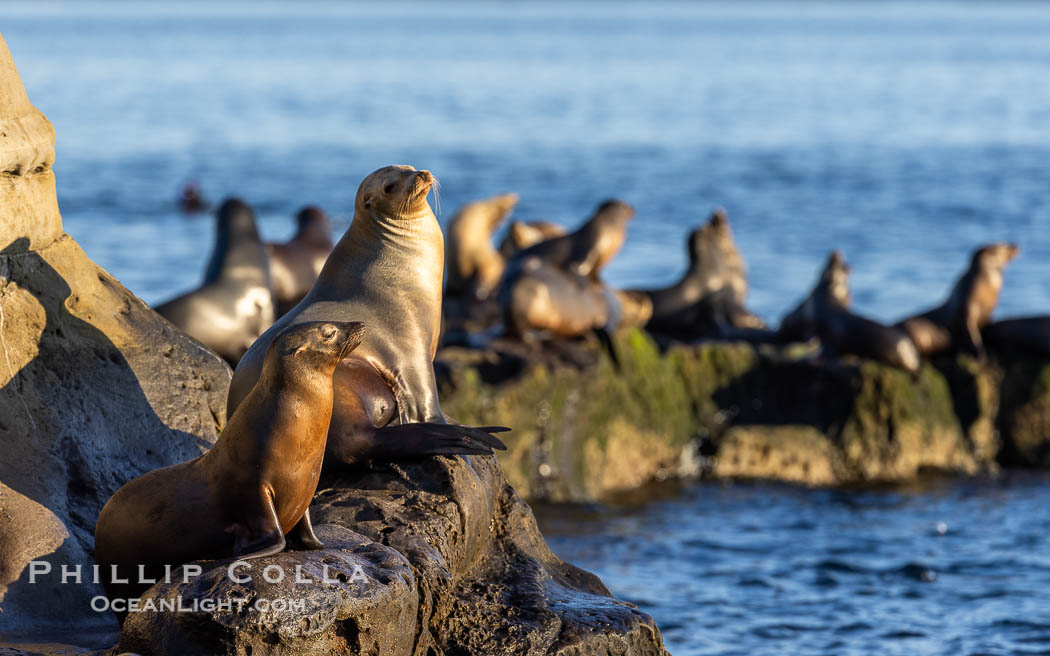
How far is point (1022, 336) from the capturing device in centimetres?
1258

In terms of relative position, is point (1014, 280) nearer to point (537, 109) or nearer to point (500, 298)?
point (500, 298)

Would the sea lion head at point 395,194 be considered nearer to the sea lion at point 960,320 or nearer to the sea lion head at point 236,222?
the sea lion head at point 236,222

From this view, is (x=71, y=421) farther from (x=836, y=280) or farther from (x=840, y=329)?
(x=836, y=280)

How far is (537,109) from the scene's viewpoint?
186ft

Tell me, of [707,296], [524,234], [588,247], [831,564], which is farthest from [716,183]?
[831,564]

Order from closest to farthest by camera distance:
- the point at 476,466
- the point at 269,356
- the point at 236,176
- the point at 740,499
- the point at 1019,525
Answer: the point at 269,356 → the point at 476,466 → the point at 1019,525 → the point at 740,499 → the point at 236,176

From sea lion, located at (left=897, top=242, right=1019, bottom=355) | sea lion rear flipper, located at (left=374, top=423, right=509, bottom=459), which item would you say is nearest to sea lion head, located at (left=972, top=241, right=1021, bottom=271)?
sea lion, located at (left=897, top=242, right=1019, bottom=355)

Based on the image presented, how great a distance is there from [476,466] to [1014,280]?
18.8 meters

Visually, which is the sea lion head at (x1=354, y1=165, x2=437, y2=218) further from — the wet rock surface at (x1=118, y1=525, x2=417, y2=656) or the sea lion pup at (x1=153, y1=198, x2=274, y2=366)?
the sea lion pup at (x1=153, y1=198, x2=274, y2=366)

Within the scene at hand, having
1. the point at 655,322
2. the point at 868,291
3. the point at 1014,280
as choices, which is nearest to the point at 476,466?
the point at 655,322

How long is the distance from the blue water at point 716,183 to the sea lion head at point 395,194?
118 inches

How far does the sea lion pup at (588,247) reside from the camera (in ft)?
41.6

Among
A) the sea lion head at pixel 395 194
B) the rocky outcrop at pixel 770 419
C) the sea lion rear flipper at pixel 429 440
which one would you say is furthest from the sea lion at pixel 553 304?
the sea lion rear flipper at pixel 429 440

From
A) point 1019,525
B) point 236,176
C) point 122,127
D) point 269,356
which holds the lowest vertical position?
point 1019,525
